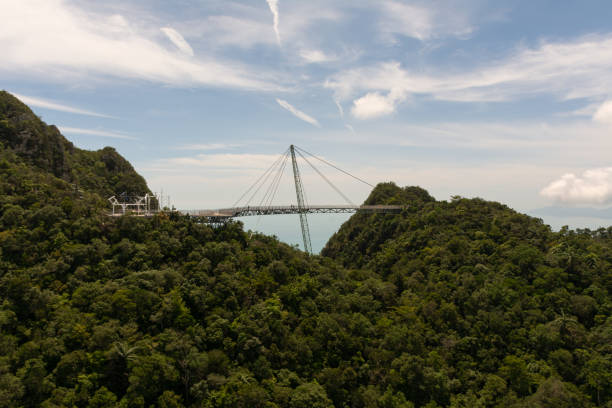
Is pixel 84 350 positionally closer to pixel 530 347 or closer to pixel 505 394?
pixel 505 394

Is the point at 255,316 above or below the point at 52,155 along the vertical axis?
below

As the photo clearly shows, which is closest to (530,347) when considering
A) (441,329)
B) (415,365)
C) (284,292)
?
(441,329)

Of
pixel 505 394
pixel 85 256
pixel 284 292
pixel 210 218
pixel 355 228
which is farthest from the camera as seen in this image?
pixel 355 228

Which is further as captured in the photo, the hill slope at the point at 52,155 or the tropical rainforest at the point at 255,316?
the hill slope at the point at 52,155

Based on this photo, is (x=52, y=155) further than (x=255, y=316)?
Yes

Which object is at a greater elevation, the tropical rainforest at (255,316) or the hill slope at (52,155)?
the hill slope at (52,155)

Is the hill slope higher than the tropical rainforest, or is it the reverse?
the hill slope

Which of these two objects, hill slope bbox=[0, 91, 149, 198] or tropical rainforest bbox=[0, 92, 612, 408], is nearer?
tropical rainforest bbox=[0, 92, 612, 408]

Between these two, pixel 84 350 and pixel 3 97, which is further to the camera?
pixel 3 97
